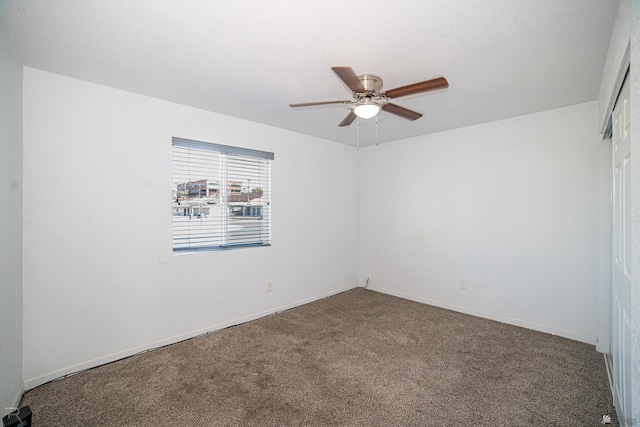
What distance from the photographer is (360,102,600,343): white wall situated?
298cm

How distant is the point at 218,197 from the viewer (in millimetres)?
3359

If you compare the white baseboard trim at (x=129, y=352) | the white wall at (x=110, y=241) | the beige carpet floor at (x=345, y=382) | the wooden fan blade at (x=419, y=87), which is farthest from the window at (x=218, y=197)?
the wooden fan blade at (x=419, y=87)

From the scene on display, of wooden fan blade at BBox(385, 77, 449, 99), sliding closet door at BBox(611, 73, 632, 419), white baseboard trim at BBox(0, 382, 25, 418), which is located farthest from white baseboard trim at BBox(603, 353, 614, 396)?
white baseboard trim at BBox(0, 382, 25, 418)

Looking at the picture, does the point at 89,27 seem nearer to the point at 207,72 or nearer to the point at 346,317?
the point at 207,72

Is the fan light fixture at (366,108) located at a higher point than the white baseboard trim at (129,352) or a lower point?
higher

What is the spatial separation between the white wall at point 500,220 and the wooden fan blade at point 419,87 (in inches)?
83.4

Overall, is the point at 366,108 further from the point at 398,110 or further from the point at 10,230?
the point at 10,230

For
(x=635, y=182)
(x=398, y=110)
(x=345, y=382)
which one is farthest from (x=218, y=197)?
(x=635, y=182)

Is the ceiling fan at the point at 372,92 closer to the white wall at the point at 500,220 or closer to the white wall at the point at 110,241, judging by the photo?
the white wall at the point at 110,241

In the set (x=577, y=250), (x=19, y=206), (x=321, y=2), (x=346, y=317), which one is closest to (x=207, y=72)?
(x=321, y=2)

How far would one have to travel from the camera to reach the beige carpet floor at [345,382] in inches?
74.8

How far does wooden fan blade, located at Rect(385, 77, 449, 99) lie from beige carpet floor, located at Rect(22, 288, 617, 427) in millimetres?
2138

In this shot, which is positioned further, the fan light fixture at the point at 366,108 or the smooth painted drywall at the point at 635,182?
the fan light fixture at the point at 366,108

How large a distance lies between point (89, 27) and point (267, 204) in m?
2.40
